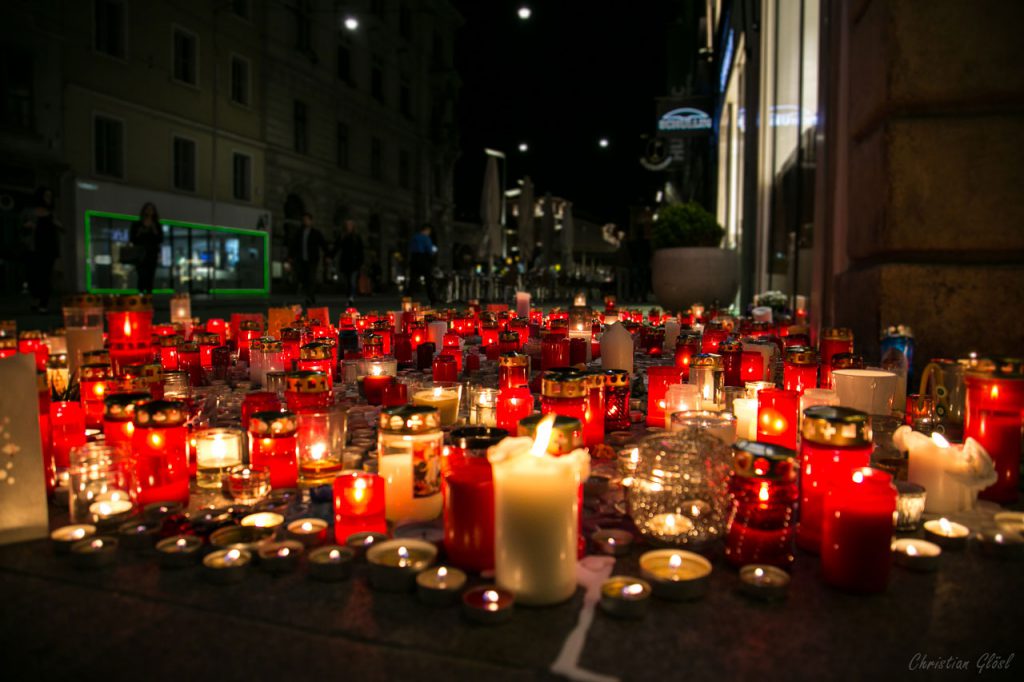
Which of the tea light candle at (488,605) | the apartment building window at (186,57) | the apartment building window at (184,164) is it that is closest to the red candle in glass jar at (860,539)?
the tea light candle at (488,605)

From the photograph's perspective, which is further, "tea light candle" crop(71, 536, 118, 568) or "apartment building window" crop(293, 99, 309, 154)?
"apartment building window" crop(293, 99, 309, 154)

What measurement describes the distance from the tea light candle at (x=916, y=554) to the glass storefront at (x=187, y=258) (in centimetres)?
1810

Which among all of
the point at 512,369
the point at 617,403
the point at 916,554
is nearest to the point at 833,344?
the point at 617,403

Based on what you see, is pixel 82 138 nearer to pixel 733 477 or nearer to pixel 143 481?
pixel 143 481

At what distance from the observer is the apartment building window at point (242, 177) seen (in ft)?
76.5

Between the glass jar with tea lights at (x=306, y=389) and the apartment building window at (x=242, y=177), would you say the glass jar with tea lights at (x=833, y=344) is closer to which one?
the glass jar with tea lights at (x=306, y=389)

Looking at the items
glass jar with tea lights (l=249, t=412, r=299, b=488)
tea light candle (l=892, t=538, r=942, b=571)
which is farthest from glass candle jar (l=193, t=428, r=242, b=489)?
tea light candle (l=892, t=538, r=942, b=571)

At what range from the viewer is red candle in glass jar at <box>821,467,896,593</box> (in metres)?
1.56

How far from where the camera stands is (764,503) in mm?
1664

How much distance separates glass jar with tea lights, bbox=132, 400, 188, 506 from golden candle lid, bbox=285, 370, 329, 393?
0.43 metres

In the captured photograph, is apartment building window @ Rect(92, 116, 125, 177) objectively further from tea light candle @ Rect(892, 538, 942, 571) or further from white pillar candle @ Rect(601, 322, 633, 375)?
A: tea light candle @ Rect(892, 538, 942, 571)

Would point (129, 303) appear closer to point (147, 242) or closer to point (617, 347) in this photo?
point (617, 347)

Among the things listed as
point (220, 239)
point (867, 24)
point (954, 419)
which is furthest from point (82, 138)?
point (954, 419)

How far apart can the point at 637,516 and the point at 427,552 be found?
55 cm
